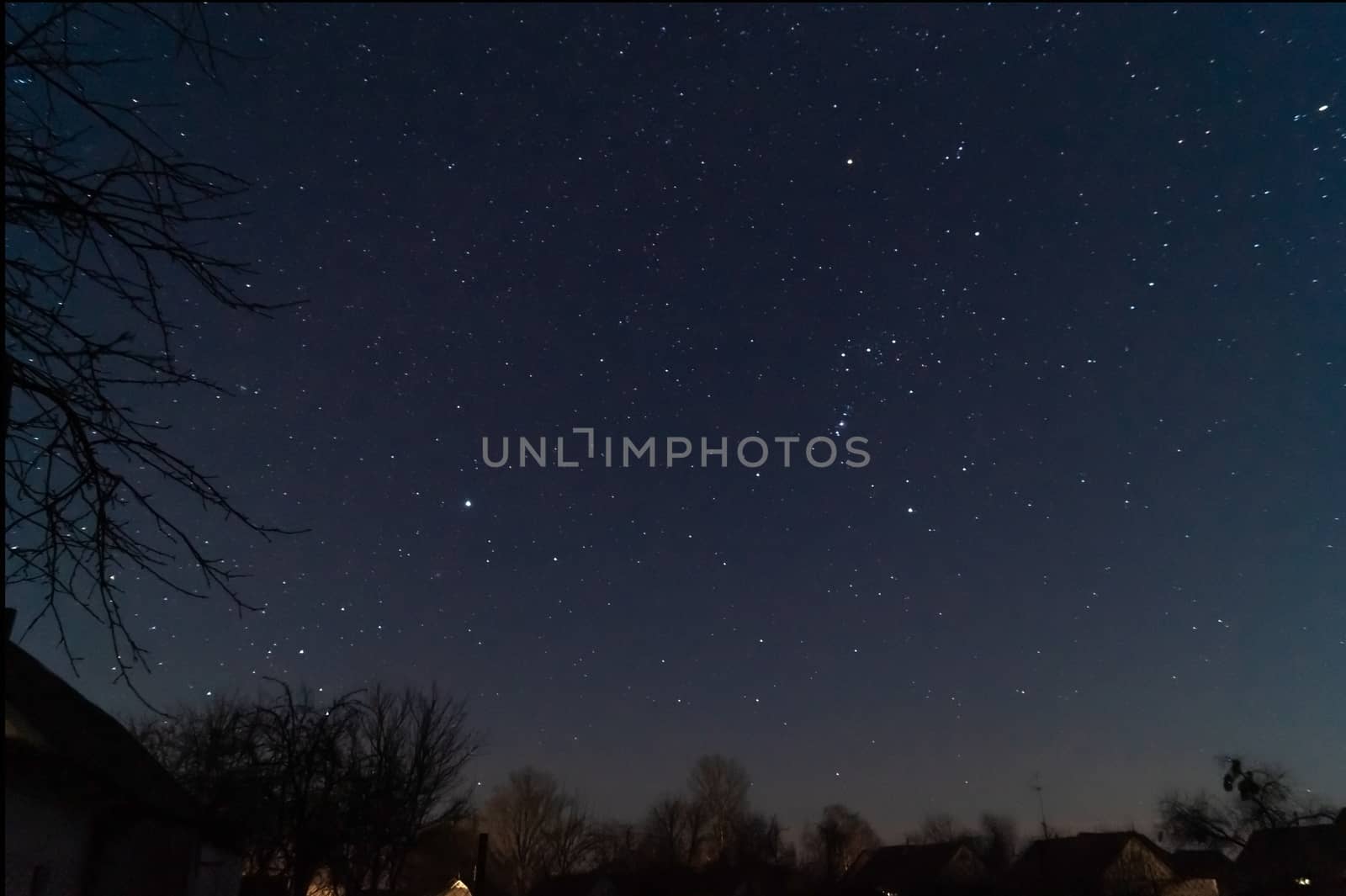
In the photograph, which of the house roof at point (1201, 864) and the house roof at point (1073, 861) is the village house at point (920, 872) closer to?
the house roof at point (1073, 861)

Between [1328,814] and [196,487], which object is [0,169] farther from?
[1328,814]

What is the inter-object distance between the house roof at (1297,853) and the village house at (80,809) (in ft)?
166

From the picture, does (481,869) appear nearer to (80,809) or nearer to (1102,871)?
(80,809)

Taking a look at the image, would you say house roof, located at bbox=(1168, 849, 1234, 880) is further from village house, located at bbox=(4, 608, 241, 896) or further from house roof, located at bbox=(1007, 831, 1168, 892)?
village house, located at bbox=(4, 608, 241, 896)

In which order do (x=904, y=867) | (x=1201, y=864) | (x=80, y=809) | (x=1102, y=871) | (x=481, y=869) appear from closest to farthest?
(x=80, y=809)
(x=481, y=869)
(x=1102, y=871)
(x=904, y=867)
(x=1201, y=864)

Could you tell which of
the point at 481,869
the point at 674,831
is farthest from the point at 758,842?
the point at 481,869

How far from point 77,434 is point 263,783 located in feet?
82.8

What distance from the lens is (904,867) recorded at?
68500mm

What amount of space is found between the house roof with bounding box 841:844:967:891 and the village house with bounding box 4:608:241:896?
2107 inches

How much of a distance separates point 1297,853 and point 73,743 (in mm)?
61606

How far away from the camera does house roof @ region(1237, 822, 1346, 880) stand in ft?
176

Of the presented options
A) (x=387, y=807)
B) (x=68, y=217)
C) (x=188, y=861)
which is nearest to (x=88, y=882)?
(x=188, y=861)

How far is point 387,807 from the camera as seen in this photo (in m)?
32.4

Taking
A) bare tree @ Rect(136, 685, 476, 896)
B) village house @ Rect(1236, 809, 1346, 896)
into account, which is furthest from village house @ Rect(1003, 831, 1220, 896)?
bare tree @ Rect(136, 685, 476, 896)
